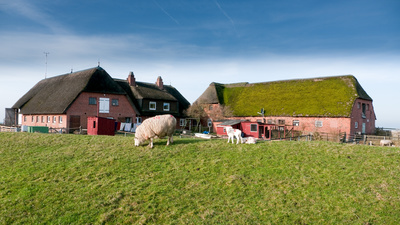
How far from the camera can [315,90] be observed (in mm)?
44812

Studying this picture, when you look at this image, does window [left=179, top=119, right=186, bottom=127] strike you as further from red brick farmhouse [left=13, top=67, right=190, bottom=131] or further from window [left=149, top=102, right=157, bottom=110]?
window [left=149, top=102, right=157, bottom=110]

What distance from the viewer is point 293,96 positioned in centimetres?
4562

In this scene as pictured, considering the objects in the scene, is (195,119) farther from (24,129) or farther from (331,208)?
(331,208)

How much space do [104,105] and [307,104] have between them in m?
29.8

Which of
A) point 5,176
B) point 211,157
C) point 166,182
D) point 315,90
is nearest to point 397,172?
point 211,157

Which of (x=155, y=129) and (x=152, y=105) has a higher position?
(x=152, y=105)

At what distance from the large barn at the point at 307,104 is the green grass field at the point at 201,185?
17.1 metres

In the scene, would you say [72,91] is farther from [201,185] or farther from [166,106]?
[201,185]

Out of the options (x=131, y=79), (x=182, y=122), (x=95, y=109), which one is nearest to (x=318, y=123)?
(x=182, y=122)

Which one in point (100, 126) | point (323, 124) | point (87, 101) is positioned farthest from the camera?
point (323, 124)

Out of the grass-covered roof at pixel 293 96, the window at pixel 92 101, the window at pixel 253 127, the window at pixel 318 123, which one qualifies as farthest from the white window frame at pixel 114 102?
the window at pixel 318 123

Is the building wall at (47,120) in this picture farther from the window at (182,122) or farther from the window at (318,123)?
the window at (318,123)

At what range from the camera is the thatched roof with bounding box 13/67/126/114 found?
1489 inches

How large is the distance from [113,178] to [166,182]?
2.75 meters
